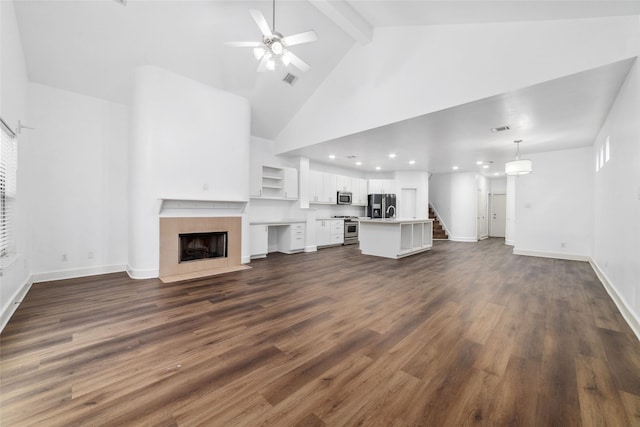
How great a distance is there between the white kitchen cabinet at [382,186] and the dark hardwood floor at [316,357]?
6182 mm

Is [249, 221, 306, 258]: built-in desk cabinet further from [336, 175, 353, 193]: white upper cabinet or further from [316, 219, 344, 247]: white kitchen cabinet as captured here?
[336, 175, 353, 193]: white upper cabinet

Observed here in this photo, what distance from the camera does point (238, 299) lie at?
3.30m

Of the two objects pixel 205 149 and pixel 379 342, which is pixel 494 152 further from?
pixel 205 149

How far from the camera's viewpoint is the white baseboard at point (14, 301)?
2545mm

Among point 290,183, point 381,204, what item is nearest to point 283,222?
point 290,183

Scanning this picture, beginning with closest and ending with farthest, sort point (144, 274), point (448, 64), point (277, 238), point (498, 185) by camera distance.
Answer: point (448, 64)
point (144, 274)
point (277, 238)
point (498, 185)

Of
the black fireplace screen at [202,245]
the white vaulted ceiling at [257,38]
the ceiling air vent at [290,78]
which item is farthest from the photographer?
the ceiling air vent at [290,78]

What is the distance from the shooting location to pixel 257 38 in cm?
437

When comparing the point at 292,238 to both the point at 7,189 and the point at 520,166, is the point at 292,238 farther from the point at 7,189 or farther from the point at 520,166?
the point at 520,166

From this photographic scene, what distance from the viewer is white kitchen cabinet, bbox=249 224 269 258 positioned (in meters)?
6.05

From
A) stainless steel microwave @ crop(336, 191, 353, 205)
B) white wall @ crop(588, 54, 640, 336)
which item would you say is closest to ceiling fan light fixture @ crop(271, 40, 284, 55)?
white wall @ crop(588, 54, 640, 336)

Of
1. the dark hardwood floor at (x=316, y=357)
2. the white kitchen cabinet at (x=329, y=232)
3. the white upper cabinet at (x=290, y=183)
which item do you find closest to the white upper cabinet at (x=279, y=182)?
the white upper cabinet at (x=290, y=183)

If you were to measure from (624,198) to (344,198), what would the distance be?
6.28 meters

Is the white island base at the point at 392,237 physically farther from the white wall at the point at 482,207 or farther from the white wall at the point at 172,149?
the white wall at the point at 482,207
